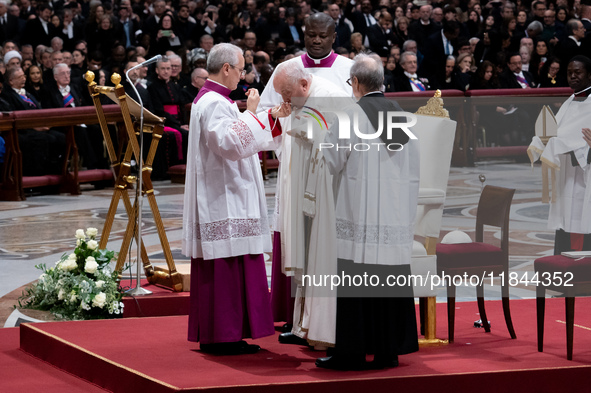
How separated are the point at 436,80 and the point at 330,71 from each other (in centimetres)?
943

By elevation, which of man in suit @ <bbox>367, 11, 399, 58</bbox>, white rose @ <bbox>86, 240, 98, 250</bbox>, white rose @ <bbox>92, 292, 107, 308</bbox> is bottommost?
white rose @ <bbox>92, 292, 107, 308</bbox>

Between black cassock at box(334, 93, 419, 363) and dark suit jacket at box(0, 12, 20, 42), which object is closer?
black cassock at box(334, 93, 419, 363)

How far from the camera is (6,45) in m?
12.8

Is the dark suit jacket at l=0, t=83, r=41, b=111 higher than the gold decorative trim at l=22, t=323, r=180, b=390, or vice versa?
the dark suit jacket at l=0, t=83, r=41, b=111

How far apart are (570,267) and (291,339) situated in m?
1.53

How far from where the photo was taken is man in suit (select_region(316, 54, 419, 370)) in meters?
4.43

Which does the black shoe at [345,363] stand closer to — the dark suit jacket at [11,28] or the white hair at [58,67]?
the white hair at [58,67]

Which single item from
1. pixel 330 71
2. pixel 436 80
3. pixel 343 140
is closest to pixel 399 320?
pixel 343 140

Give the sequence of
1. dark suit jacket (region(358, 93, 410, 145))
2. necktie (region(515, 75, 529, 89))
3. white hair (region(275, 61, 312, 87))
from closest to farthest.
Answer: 1. dark suit jacket (region(358, 93, 410, 145))
2. white hair (region(275, 61, 312, 87))
3. necktie (region(515, 75, 529, 89))

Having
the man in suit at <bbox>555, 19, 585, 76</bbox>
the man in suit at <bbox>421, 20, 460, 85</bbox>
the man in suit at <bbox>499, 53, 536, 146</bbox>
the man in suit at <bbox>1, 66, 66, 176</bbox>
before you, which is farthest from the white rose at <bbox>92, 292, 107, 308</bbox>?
the man in suit at <bbox>555, 19, 585, 76</bbox>

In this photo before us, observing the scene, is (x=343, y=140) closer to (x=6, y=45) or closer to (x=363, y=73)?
(x=363, y=73)

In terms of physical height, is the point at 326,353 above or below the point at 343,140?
below

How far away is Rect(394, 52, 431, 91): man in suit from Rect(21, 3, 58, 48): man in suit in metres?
5.35

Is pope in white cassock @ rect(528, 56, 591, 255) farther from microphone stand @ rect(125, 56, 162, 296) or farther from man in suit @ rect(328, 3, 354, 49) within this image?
man in suit @ rect(328, 3, 354, 49)
